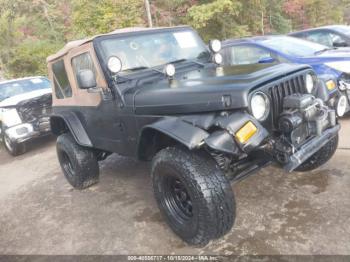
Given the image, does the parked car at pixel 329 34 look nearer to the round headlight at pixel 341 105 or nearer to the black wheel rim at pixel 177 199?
the round headlight at pixel 341 105

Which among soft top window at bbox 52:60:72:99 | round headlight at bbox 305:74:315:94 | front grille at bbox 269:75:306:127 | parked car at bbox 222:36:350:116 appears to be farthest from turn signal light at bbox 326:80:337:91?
soft top window at bbox 52:60:72:99

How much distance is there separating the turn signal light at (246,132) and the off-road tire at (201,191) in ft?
1.10

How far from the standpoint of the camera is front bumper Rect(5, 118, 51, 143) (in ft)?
22.9

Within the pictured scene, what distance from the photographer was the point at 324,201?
3256 millimetres

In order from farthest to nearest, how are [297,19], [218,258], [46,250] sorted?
[297,19] → [46,250] → [218,258]

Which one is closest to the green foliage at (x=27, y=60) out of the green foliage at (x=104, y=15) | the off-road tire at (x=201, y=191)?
the green foliage at (x=104, y=15)

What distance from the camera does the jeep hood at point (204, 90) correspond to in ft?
8.41

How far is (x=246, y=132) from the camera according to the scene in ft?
8.14

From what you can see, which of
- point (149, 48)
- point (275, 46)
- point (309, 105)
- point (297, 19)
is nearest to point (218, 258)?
point (309, 105)

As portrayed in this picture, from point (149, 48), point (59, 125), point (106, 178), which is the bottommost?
point (106, 178)

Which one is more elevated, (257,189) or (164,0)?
(164,0)

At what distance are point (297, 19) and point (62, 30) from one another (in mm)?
15879

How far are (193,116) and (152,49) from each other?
1.30 metres

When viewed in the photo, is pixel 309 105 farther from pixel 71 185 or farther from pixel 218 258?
pixel 71 185
